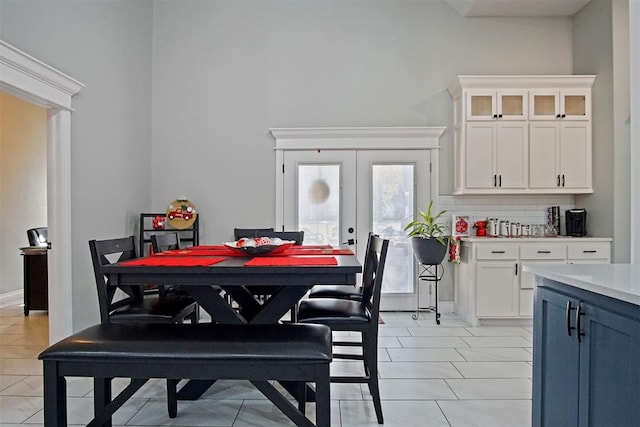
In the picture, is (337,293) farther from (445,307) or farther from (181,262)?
(445,307)

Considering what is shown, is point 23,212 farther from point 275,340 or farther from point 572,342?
point 572,342

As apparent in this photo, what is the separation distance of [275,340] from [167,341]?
1.42 ft

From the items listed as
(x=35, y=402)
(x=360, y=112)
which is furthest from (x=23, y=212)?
(x=360, y=112)

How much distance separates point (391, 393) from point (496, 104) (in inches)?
133

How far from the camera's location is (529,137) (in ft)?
15.8

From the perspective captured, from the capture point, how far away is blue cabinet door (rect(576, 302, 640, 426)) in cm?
135

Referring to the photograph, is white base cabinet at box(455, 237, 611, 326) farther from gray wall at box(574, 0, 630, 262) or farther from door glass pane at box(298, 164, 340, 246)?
door glass pane at box(298, 164, 340, 246)

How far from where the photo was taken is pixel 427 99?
520cm

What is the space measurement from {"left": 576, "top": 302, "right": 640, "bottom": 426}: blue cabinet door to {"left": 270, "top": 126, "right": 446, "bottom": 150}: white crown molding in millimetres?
3683

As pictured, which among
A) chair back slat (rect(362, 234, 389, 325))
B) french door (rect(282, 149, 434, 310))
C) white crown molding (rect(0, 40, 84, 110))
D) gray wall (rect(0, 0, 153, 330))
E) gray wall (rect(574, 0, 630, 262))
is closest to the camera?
chair back slat (rect(362, 234, 389, 325))

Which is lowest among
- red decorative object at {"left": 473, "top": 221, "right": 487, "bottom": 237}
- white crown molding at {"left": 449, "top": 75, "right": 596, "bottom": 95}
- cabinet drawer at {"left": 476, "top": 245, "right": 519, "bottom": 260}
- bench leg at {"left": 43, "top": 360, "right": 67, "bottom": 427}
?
bench leg at {"left": 43, "top": 360, "right": 67, "bottom": 427}

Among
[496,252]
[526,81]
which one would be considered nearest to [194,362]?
[496,252]

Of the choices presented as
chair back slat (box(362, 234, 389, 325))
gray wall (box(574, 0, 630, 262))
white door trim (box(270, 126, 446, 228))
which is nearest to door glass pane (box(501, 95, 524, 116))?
white door trim (box(270, 126, 446, 228))

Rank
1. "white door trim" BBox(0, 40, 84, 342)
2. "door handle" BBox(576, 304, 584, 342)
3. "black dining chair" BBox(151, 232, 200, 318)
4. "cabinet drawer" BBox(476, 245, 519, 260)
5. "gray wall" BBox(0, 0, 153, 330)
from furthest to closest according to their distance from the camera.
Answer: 1. "cabinet drawer" BBox(476, 245, 519, 260)
2. "white door trim" BBox(0, 40, 84, 342)
3. "gray wall" BBox(0, 0, 153, 330)
4. "black dining chair" BBox(151, 232, 200, 318)
5. "door handle" BBox(576, 304, 584, 342)
